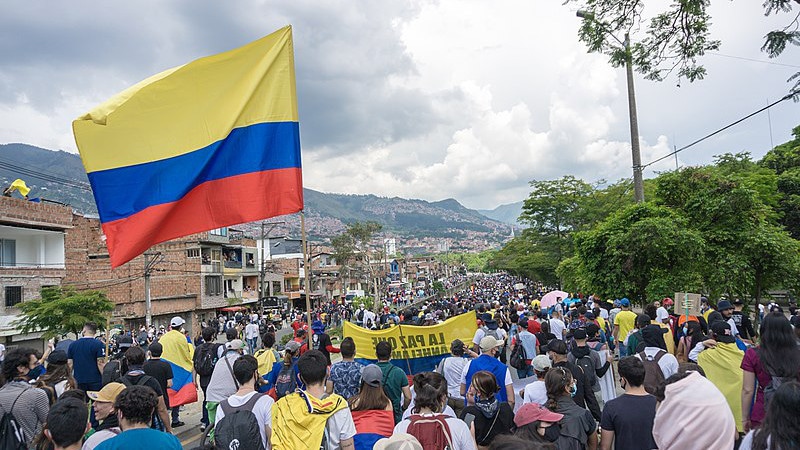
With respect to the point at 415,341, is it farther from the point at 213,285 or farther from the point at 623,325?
the point at 213,285

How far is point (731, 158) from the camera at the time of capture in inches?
1735

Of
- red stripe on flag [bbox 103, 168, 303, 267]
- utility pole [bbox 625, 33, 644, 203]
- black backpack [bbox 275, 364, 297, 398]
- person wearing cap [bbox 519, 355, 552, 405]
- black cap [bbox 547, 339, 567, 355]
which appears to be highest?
utility pole [bbox 625, 33, 644, 203]

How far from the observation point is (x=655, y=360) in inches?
231

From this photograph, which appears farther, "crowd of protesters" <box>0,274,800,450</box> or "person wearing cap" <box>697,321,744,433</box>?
"person wearing cap" <box>697,321,744,433</box>

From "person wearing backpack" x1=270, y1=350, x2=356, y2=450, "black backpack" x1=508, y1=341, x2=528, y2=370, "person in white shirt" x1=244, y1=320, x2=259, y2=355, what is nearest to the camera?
"person wearing backpack" x1=270, y1=350, x2=356, y2=450

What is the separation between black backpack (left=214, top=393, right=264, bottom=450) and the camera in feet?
13.4

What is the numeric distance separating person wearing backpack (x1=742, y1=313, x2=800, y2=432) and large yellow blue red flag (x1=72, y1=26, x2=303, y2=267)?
505 centimetres

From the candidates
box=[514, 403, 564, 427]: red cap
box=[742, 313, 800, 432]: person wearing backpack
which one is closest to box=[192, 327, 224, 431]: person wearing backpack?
box=[514, 403, 564, 427]: red cap

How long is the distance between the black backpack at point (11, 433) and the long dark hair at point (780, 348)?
656 cm

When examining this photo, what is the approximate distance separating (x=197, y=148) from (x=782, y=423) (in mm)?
6316

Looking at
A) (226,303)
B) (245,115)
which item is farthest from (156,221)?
(226,303)

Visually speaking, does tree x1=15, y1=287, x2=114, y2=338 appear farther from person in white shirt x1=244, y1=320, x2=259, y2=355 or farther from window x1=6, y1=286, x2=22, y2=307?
person in white shirt x1=244, y1=320, x2=259, y2=355

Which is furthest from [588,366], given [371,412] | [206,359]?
[206,359]

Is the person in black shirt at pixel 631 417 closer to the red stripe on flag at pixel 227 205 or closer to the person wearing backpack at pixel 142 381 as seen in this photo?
the red stripe on flag at pixel 227 205
